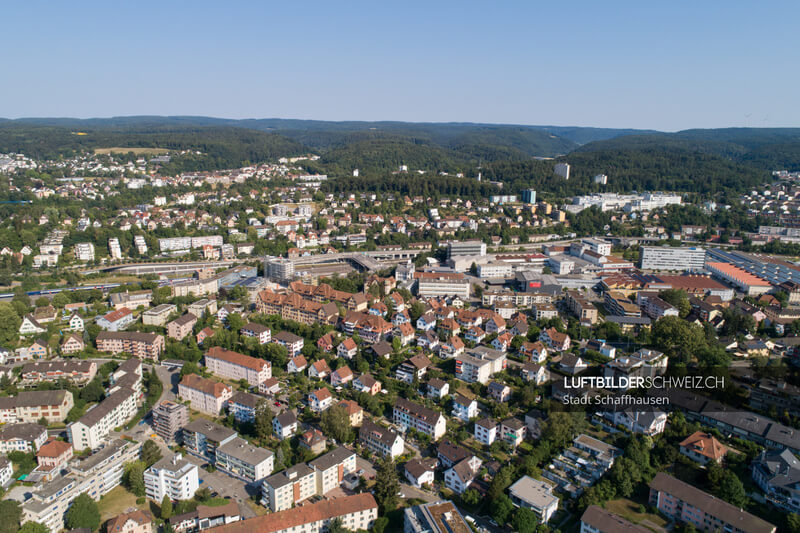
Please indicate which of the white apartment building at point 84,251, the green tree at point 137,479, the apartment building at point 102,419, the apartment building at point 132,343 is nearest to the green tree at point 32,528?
the green tree at point 137,479

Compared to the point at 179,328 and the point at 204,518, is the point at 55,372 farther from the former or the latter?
the point at 204,518

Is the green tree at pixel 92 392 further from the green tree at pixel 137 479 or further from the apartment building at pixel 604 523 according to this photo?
the apartment building at pixel 604 523

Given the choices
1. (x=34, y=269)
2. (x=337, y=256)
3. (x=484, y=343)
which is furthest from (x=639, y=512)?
(x=34, y=269)

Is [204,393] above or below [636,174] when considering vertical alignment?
below

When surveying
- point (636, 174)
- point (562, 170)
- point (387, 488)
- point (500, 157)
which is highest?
point (500, 157)

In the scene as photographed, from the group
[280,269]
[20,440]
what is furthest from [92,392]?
[280,269]

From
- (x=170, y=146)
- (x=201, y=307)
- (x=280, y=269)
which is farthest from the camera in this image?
(x=170, y=146)
